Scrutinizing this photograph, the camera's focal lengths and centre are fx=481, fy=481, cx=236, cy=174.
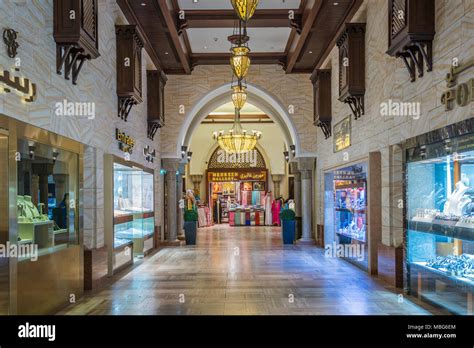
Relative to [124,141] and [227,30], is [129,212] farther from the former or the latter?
[227,30]

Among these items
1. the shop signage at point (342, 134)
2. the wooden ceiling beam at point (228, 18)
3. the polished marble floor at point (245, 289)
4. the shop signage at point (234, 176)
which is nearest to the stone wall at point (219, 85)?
the shop signage at point (342, 134)

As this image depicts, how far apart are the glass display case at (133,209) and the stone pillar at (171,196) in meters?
1.67

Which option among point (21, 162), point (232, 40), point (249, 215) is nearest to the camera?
point (21, 162)

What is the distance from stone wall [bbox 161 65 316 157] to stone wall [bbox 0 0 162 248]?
3.44m

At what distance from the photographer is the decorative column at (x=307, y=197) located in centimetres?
1433

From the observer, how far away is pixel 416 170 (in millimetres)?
6238

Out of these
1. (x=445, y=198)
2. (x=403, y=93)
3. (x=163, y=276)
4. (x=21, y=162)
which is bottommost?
(x=163, y=276)

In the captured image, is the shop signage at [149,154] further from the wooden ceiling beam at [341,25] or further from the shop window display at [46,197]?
the shop window display at [46,197]

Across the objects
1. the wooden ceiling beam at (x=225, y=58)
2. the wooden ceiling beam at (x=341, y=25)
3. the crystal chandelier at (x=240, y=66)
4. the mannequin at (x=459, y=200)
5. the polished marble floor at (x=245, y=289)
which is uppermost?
the wooden ceiling beam at (x=225, y=58)
